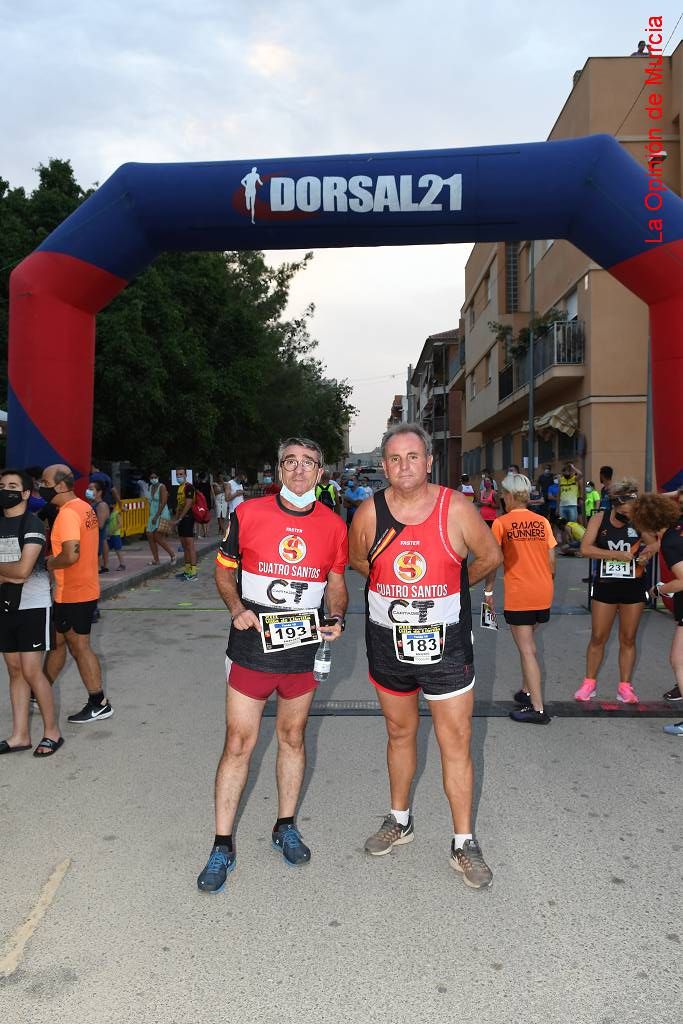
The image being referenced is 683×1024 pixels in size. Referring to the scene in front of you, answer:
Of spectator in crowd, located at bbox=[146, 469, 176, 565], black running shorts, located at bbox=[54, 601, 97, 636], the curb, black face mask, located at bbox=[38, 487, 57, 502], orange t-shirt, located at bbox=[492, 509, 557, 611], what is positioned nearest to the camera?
black running shorts, located at bbox=[54, 601, 97, 636]

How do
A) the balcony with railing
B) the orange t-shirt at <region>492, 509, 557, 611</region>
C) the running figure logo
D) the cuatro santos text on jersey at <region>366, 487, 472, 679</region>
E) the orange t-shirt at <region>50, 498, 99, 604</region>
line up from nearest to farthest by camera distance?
1. the cuatro santos text on jersey at <region>366, 487, 472, 679</region>
2. the orange t-shirt at <region>50, 498, 99, 604</region>
3. the orange t-shirt at <region>492, 509, 557, 611</region>
4. the running figure logo
5. the balcony with railing

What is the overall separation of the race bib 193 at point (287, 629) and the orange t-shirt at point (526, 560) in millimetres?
2458

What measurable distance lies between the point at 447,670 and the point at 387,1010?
1.31 meters

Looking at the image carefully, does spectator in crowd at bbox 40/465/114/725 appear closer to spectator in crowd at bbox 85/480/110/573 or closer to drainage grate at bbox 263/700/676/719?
drainage grate at bbox 263/700/676/719

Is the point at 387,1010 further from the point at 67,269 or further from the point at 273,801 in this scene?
the point at 67,269

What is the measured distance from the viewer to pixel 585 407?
883 inches

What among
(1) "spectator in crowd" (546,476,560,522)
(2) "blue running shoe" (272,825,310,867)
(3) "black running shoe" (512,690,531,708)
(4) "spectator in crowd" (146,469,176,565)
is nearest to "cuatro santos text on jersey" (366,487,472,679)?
(2) "blue running shoe" (272,825,310,867)

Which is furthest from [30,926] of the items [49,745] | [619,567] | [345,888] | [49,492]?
[619,567]

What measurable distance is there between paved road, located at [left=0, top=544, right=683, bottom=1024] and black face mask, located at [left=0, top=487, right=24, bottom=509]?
4.95 ft

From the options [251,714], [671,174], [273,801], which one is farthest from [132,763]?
[671,174]

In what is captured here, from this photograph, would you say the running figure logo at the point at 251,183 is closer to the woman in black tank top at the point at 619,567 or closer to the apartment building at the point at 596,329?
the woman in black tank top at the point at 619,567

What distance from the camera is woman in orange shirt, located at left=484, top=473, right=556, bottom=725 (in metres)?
5.59

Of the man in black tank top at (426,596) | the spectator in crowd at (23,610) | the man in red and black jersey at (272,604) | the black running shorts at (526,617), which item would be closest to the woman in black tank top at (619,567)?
the black running shorts at (526,617)

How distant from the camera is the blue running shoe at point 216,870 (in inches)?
129
